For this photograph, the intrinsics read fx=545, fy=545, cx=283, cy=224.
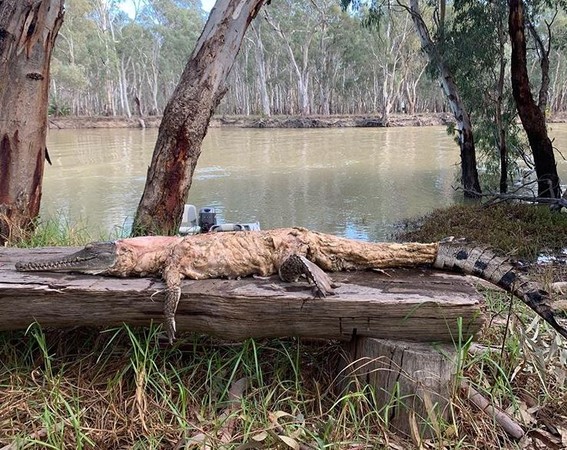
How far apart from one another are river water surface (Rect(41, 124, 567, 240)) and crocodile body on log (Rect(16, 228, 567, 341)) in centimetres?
309

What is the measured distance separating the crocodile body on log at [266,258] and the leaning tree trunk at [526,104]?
645cm

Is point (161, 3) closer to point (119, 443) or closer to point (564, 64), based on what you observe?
point (564, 64)

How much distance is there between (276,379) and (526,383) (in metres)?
1.17

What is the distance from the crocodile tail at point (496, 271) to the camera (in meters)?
2.46

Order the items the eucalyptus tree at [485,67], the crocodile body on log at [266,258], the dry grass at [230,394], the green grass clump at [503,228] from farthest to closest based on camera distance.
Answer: the eucalyptus tree at [485,67], the green grass clump at [503,228], the crocodile body on log at [266,258], the dry grass at [230,394]

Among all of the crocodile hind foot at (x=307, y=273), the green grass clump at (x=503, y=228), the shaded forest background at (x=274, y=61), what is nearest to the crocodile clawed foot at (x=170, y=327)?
the crocodile hind foot at (x=307, y=273)

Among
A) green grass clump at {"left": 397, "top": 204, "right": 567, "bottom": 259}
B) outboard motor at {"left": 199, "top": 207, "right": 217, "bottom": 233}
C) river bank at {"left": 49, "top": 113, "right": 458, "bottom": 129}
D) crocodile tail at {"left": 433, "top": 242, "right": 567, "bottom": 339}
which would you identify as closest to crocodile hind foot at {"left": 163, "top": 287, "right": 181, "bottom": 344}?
crocodile tail at {"left": 433, "top": 242, "right": 567, "bottom": 339}

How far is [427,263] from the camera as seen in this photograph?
2.80 metres

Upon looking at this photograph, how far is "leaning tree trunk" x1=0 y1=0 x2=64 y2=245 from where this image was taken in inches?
176

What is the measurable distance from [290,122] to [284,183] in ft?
81.6

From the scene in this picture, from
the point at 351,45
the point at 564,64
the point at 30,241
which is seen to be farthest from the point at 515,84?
the point at 564,64

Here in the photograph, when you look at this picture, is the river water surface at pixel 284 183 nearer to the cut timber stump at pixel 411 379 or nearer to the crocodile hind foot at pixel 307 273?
the crocodile hind foot at pixel 307 273

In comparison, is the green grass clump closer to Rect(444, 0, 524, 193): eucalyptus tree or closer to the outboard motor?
Rect(444, 0, 524, 193): eucalyptus tree

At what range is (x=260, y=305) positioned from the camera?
238 cm
